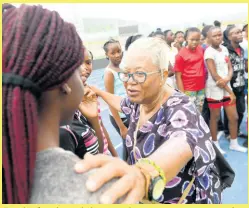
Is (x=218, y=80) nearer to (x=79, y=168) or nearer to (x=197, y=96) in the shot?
(x=197, y=96)

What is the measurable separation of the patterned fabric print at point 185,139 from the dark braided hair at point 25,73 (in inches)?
24.9

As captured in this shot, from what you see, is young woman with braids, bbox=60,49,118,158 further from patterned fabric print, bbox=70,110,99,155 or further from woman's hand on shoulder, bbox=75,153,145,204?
woman's hand on shoulder, bbox=75,153,145,204

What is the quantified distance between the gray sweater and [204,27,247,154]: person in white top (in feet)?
9.93

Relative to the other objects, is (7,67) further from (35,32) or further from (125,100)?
(125,100)

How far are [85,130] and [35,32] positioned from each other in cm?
94

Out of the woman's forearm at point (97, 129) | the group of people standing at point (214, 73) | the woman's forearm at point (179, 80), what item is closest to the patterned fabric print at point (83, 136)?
the woman's forearm at point (97, 129)

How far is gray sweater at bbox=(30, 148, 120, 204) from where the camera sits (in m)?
0.65

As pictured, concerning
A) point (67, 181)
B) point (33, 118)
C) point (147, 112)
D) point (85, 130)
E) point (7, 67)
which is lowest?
point (85, 130)

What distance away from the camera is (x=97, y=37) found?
13.9 m

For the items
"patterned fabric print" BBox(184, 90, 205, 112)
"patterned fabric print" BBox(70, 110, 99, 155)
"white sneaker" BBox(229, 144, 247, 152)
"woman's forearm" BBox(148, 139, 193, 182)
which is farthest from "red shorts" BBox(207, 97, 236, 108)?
"woman's forearm" BBox(148, 139, 193, 182)

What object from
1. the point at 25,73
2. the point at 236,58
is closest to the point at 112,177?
the point at 25,73

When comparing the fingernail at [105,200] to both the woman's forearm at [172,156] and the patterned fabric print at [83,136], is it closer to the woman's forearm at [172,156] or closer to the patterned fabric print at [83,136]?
the woman's forearm at [172,156]

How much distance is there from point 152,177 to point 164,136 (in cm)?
47

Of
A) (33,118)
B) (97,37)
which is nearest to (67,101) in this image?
(33,118)
